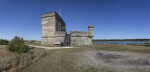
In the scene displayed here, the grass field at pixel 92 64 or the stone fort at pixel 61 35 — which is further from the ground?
the stone fort at pixel 61 35

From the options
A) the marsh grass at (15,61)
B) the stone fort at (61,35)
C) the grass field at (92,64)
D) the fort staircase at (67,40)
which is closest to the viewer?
the grass field at (92,64)

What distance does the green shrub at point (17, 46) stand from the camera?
927cm

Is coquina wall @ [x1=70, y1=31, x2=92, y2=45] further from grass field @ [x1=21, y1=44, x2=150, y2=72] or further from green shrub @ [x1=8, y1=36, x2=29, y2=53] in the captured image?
grass field @ [x1=21, y1=44, x2=150, y2=72]

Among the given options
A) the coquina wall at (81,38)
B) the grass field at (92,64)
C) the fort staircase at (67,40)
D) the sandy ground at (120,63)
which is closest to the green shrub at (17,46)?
the grass field at (92,64)

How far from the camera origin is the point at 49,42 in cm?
2150

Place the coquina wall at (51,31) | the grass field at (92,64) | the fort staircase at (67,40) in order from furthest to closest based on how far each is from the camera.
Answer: the coquina wall at (51,31) → the fort staircase at (67,40) → the grass field at (92,64)

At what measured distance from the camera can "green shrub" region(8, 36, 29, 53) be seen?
9273mm

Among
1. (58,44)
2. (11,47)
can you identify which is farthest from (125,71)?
(58,44)

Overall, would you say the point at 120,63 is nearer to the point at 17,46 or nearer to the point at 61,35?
the point at 17,46

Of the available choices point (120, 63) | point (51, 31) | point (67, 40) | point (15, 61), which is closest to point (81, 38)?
point (67, 40)

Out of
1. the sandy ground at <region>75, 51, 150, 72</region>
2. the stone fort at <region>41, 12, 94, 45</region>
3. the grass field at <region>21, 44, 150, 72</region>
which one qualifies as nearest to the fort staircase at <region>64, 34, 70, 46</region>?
the stone fort at <region>41, 12, 94, 45</region>

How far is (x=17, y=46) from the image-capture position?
9.38 meters

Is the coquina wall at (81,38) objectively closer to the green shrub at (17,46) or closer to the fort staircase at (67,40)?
the fort staircase at (67,40)

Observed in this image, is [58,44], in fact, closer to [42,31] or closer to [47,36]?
[47,36]
